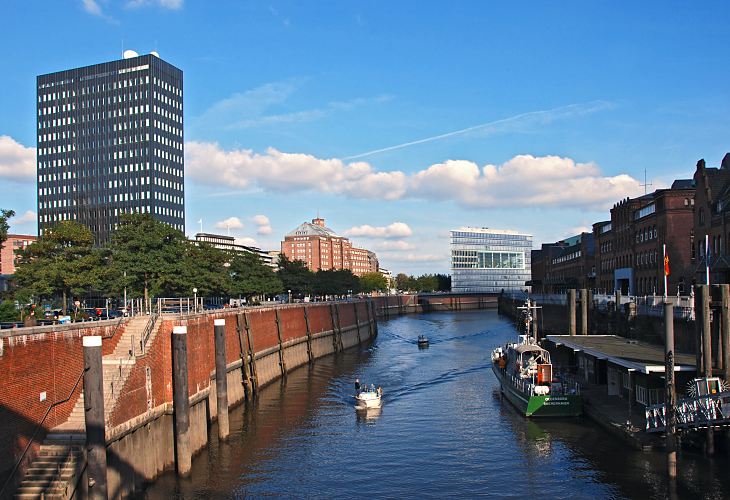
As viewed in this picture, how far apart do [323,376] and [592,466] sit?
41729 mm

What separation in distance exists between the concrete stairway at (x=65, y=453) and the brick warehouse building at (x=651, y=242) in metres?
Answer: 64.4

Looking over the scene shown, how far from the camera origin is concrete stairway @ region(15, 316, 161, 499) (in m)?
25.9

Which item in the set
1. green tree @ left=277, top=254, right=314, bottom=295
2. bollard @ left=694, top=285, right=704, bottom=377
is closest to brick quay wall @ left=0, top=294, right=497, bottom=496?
bollard @ left=694, top=285, right=704, bottom=377

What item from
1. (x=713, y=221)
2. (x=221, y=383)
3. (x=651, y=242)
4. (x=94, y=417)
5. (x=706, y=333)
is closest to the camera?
(x=94, y=417)

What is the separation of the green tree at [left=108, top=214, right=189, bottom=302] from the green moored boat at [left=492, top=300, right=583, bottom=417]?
2985cm

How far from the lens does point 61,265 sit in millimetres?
52188

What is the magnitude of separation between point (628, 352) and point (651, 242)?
1803 inches

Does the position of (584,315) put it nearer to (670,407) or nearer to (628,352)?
(628,352)

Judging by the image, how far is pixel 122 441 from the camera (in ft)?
101

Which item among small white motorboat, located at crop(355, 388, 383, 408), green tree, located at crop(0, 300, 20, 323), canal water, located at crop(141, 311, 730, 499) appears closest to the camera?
canal water, located at crop(141, 311, 730, 499)

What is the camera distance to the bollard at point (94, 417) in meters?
25.2

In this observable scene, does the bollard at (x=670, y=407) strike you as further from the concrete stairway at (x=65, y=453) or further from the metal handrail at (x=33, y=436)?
the metal handrail at (x=33, y=436)

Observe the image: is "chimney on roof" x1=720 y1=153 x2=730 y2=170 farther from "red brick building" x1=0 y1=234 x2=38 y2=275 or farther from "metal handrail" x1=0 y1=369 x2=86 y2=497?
"red brick building" x1=0 y1=234 x2=38 y2=275

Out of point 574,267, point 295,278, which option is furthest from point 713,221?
point 295,278
